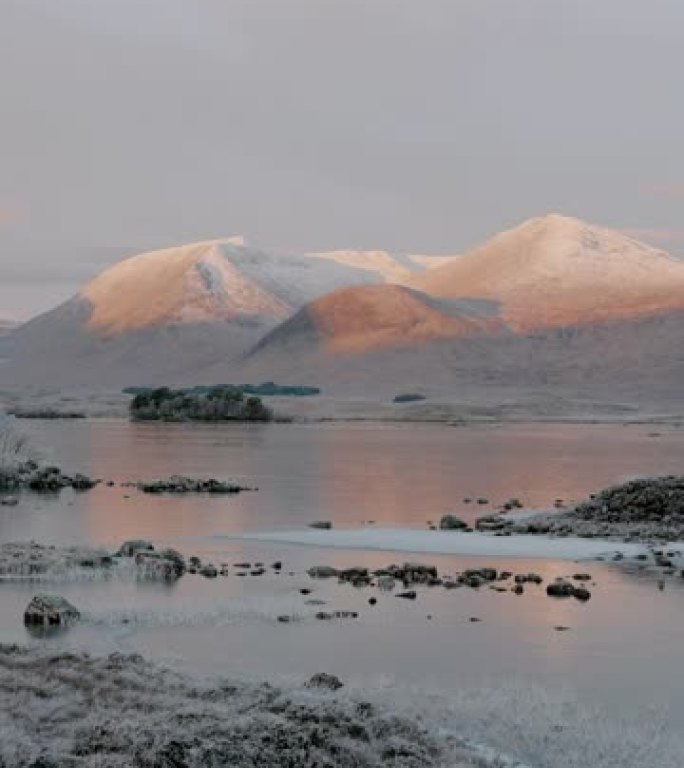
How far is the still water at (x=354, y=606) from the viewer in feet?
54.5

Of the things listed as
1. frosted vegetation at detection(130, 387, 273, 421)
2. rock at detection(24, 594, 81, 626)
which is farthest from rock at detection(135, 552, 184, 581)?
frosted vegetation at detection(130, 387, 273, 421)

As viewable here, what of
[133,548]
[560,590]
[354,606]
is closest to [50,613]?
[354,606]

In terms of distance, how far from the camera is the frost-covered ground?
37.7 ft

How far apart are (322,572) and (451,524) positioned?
8586 millimetres

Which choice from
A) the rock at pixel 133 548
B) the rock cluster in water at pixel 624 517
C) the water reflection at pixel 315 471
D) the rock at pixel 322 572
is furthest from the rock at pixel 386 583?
the water reflection at pixel 315 471

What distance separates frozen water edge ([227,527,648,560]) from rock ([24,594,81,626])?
33.1 feet

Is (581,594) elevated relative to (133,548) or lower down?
lower down

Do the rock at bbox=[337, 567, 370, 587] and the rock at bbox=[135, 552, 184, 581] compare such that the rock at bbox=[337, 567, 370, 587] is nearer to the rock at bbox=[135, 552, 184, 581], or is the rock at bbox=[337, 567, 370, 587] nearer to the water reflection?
the rock at bbox=[135, 552, 184, 581]

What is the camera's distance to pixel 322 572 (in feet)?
79.6

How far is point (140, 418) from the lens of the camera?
119m

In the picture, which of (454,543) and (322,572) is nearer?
(322,572)

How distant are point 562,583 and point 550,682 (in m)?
6.68

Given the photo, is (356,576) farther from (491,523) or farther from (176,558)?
(491,523)

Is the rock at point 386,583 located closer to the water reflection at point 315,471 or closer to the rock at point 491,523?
the water reflection at point 315,471
